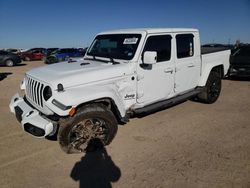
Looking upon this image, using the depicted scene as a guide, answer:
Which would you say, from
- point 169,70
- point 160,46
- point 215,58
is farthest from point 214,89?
point 160,46

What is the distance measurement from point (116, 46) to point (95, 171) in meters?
2.65

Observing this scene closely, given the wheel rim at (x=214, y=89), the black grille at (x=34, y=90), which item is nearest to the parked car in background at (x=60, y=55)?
the wheel rim at (x=214, y=89)

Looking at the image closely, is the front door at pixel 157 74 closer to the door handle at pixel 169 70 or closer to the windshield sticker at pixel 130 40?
the door handle at pixel 169 70

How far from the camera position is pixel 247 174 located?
345 centimetres

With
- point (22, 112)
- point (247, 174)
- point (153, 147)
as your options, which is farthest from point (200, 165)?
point (22, 112)

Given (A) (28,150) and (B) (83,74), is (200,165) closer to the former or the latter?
(B) (83,74)

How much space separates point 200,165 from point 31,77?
3370 millimetres

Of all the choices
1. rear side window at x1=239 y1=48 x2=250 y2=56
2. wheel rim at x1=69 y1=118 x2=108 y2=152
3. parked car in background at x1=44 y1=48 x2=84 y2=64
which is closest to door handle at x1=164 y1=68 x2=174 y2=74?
wheel rim at x1=69 y1=118 x2=108 y2=152

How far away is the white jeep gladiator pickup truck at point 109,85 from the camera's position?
384 cm

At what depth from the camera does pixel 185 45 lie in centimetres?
580

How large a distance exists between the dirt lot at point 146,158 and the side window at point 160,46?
1503mm

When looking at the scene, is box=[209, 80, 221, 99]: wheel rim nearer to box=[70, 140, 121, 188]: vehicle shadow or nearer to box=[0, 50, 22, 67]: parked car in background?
box=[70, 140, 121, 188]: vehicle shadow

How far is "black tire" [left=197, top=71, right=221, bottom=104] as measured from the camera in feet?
22.0

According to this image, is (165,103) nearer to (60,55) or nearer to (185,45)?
(185,45)
